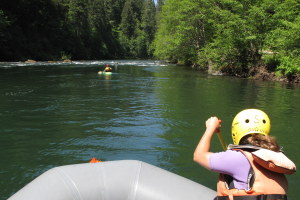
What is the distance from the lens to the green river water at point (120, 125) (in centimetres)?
527

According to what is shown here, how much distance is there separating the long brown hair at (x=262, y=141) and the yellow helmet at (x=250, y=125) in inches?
1.2

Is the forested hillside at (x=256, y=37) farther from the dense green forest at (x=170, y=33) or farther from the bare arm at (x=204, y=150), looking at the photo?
the bare arm at (x=204, y=150)

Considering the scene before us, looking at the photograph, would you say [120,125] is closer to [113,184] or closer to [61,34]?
[113,184]

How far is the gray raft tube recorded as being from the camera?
2.81m

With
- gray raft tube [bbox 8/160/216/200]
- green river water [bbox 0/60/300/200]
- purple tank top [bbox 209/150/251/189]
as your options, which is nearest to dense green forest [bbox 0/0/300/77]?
green river water [bbox 0/60/300/200]

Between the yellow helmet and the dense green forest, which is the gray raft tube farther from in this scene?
the dense green forest

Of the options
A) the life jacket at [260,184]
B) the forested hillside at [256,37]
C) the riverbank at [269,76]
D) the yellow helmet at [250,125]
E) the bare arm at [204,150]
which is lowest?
the riverbank at [269,76]

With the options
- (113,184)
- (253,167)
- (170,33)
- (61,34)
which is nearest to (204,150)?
(253,167)

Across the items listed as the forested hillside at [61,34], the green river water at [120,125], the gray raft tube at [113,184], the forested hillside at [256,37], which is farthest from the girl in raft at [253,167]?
the forested hillside at [61,34]

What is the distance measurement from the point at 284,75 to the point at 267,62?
6.25ft

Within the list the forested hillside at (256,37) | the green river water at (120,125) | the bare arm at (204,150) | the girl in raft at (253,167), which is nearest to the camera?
the girl in raft at (253,167)

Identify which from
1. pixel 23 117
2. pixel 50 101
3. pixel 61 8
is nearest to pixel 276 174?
pixel 23 117

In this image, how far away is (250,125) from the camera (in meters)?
2.16

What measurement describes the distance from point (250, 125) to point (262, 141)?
13 cm
